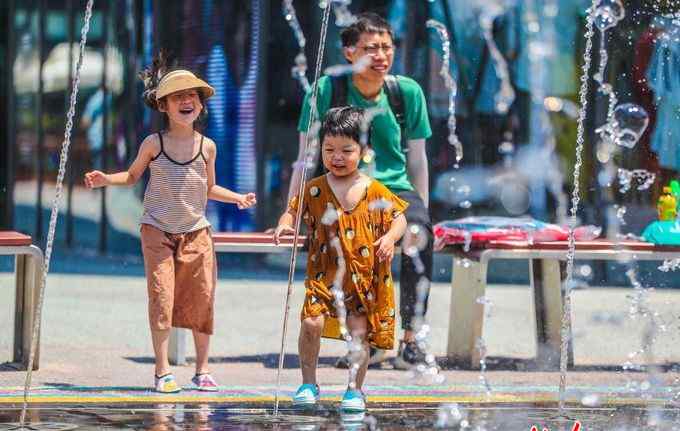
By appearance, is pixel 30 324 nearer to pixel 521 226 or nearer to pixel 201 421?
pixel 201 421

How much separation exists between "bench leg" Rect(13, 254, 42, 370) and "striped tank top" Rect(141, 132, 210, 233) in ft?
2.97

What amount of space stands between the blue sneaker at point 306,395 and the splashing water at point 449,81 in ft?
22.1

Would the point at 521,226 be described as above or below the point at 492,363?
above

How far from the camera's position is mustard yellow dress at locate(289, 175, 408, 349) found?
19.3 feet

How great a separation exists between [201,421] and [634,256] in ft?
9.06

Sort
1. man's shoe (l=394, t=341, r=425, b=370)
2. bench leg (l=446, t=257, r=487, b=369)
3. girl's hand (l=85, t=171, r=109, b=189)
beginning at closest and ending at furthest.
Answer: girl's hand (l=85, t=171, r=109, b=189), man's shoe (l=394, t=341, r=425, b=370), bench leg (l=446, t=257, r=487, b=369)

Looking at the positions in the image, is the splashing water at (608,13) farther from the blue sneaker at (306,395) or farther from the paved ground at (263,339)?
the blue sneaker at (306,395)

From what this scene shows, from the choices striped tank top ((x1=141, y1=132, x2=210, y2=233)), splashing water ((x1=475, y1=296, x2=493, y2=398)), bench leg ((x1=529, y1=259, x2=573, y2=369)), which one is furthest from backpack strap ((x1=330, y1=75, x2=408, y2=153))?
bench leg ((x1=529, y1=259, x2=573, y2=369))

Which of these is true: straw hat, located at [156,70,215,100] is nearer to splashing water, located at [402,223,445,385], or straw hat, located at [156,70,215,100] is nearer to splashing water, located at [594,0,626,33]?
splashing water, located at [402,223,445,385]

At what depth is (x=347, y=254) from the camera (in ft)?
19.3

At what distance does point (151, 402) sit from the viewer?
236 inches

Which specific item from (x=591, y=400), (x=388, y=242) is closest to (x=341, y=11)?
(x=591, y=400)

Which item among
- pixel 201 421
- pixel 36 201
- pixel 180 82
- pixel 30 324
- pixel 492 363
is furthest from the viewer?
pixel 36 201

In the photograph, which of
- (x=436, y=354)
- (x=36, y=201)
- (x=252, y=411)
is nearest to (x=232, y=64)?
(x=36, y=201)
